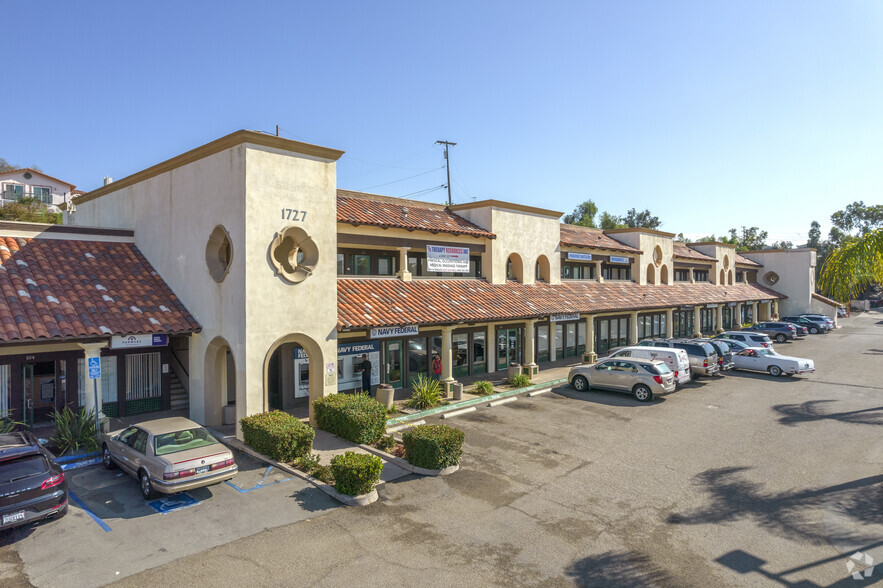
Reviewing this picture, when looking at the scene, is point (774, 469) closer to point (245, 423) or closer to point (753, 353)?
point (245, 423)

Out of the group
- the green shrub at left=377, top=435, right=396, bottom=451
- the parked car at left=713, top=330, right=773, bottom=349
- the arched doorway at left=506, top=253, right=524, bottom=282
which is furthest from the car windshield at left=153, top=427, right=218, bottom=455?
the parked car at left=713, top=330, right=773, bottom=349

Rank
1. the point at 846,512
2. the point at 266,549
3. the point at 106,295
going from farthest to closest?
the point at 106,295
the point at 846,512
the point at 266,549

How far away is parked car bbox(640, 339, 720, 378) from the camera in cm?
2581

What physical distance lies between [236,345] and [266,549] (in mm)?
6889

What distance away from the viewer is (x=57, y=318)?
14461 millimetres

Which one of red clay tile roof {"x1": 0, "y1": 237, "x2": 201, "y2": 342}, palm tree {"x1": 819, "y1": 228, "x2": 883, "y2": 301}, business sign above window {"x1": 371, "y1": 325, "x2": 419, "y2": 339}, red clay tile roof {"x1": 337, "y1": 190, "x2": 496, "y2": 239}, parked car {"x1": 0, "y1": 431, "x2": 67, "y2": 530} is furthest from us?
red clay tile roof {"x1": 337, "y1": 190, "x2": 496, "y2": 239}

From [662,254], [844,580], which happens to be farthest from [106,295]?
[662,254]

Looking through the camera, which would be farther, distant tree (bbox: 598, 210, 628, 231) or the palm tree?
distant tree (bbox: 598, 210, 628, 231)

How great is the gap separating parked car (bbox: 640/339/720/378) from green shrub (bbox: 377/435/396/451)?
678 inches

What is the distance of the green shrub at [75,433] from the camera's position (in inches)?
562

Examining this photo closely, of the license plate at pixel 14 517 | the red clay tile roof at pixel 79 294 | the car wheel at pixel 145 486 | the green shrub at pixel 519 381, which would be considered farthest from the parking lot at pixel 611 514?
the red clay tile roof at pixel 79 294

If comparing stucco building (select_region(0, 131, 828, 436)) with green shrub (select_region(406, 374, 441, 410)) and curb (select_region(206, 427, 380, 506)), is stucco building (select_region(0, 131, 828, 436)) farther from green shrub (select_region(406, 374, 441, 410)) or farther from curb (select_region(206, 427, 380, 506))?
green shrub (select_region(406, 374, 441, 410))

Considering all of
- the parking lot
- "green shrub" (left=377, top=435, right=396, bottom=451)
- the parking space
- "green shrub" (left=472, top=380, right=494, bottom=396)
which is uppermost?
"green shrub" (left=472, top=380, right=494, bottom=396)

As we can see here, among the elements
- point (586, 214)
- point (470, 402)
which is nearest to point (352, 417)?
point (470, 402)
